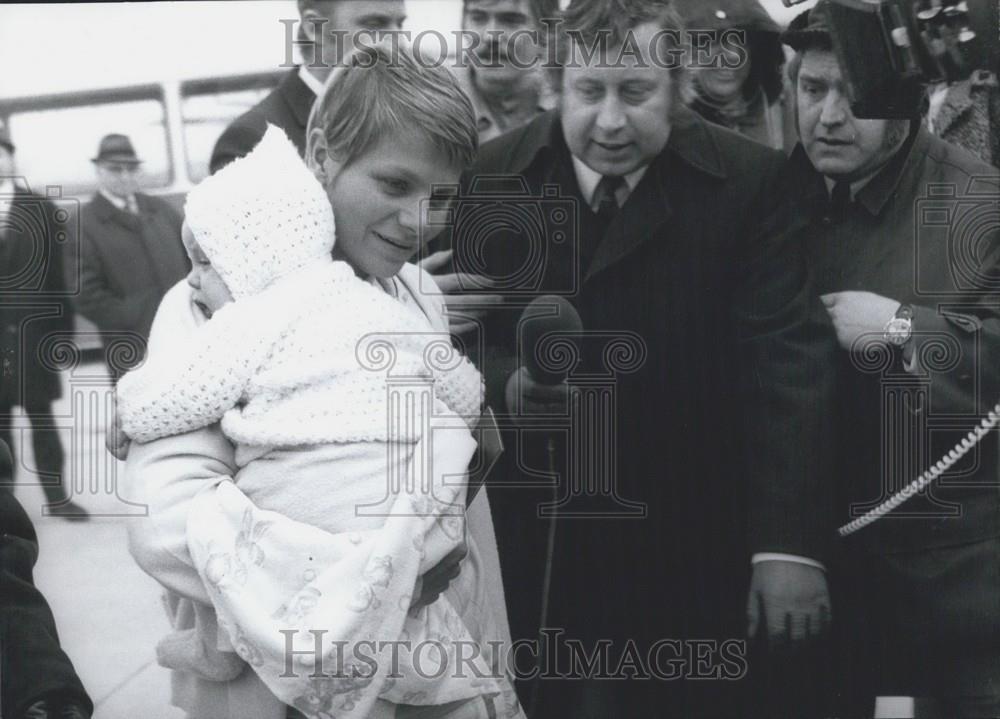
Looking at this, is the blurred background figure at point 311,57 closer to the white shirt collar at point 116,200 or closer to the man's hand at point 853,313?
the white shirt collar at point 116,200

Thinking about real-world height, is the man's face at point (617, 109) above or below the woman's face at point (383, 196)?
above

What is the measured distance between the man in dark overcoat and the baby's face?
54 cm

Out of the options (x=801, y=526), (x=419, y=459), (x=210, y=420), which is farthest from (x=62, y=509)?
(x=801, y=526)

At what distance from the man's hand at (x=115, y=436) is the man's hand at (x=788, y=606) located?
1.44m

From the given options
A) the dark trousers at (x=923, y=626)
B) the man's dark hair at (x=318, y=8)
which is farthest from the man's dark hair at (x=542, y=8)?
the dark trousers at (x=923, y=626)

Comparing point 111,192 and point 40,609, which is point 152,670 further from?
point 111,192

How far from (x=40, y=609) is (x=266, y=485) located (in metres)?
0.80

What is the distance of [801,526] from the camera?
2.83 meters

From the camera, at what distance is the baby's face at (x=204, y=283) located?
253 cm

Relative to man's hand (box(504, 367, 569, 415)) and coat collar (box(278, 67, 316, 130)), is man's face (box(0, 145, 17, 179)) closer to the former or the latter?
coat collar (box(278, 67, 316, 130))

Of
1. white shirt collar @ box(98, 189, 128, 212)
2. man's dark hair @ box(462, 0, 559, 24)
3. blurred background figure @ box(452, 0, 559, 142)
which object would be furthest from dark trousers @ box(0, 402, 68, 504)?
man's dark hair @ box(462, 0, 559, 24)

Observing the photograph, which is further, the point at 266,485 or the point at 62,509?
the point at 62,509

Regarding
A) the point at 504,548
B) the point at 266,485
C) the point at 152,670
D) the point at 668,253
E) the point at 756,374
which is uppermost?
the point at 668,253

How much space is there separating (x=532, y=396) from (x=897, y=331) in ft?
2.81
